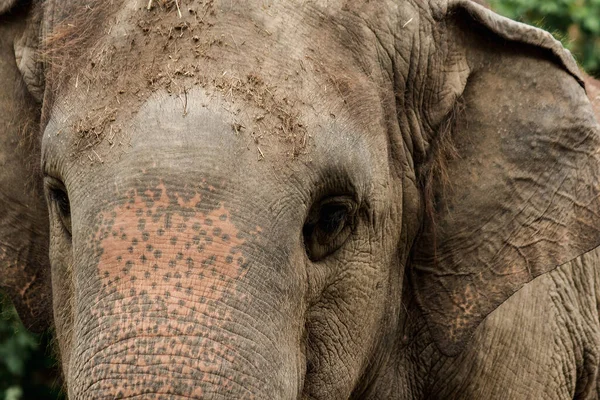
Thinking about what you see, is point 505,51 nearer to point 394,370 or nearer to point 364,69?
point 364,69

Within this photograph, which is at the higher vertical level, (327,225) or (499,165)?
(499,165)

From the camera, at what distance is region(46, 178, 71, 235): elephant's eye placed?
137 inches

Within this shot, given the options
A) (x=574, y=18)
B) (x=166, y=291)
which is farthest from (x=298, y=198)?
(x=574, y=18)

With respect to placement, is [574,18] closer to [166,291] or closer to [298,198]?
[298,198]

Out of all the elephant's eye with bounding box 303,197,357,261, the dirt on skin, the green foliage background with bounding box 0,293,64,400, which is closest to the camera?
the dirt on skin

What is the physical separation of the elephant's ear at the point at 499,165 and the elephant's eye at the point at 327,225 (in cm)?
47

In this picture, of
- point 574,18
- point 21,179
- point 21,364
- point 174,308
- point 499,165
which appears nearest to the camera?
point 174,308

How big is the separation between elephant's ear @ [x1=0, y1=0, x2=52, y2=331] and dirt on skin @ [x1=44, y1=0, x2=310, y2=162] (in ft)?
1.63

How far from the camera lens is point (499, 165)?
153 inches

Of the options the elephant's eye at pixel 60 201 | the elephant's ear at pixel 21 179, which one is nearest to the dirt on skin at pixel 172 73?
the elephant's eye at pixel 60 201

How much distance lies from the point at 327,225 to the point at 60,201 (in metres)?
0.74

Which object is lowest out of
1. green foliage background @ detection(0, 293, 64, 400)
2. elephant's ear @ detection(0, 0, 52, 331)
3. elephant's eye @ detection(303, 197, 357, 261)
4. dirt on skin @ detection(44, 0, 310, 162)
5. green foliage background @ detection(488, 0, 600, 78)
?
green foliage background @ detection(0, 293, 64, 400)

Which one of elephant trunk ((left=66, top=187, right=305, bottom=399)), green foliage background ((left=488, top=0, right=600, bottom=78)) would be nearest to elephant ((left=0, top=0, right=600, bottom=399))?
elephant trunk ((left=66, top=187, right=305, bottom=399))

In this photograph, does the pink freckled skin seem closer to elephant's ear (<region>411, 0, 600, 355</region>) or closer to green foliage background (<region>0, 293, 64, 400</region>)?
elephant's ear (<region>411, 0, 600, 355</region>)
